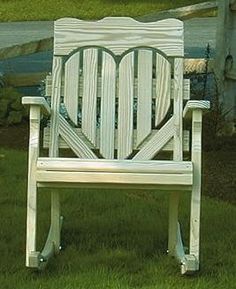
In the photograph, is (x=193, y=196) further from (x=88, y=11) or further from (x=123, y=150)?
(x=88, y=11)

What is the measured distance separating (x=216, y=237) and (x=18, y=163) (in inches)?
100

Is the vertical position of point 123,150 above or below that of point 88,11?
above

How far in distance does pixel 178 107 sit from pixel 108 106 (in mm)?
394

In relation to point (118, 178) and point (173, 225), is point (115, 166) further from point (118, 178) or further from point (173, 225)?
point (173, 225)

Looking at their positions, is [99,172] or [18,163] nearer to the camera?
[99,172]

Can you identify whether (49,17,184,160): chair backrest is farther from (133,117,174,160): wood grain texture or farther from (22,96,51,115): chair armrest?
(22,96,51,115): chair armrest

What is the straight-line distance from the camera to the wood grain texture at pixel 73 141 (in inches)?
206

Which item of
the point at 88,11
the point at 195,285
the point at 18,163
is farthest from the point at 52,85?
the point at 88,11

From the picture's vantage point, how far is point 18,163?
763 cm

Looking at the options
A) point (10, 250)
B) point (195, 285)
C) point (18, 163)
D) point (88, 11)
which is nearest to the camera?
point (195, 285)

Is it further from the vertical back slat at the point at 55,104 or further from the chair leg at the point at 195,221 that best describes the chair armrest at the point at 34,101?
the chair leg at the point at 195,221

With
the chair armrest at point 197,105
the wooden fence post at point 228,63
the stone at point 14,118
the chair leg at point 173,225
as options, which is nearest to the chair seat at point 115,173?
the chair armrest at point 197,105

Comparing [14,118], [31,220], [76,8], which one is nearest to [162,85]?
[31,220]

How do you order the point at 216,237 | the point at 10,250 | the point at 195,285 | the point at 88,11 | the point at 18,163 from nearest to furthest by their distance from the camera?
the point at 195,285 → the point at 10,250 → the point at 216,237 → the point at 18,163 → the point at 88,11
